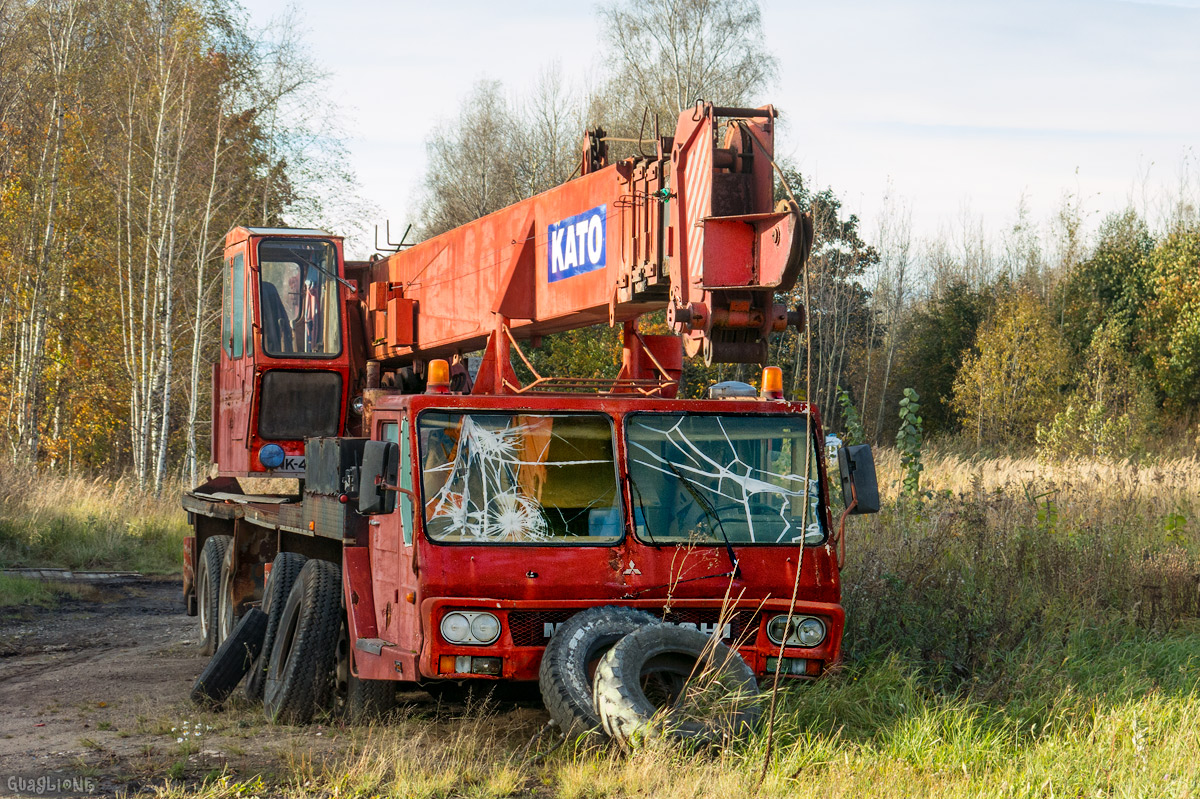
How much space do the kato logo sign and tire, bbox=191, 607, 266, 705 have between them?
309 centimetres

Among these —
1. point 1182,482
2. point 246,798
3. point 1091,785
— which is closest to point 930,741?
point 1091,785

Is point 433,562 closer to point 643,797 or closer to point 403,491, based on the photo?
point 403,491

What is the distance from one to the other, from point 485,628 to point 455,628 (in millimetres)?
146

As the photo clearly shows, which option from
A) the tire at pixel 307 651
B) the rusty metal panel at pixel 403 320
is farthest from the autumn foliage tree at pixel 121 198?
the tire at pixel 307 651

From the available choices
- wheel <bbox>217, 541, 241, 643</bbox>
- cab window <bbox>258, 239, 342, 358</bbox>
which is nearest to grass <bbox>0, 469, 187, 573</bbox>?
wheel <bbox>217, 541, 241, 643</bbox>

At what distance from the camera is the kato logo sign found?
686cm

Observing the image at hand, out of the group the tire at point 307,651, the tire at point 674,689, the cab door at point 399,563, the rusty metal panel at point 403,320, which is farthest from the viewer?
the rusty metal panel at point 403,320

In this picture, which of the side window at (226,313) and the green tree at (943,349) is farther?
the green tree at (943,349)

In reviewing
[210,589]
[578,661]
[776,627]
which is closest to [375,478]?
[578,661]

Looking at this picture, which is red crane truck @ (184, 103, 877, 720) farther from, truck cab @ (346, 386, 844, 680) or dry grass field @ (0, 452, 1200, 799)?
dry grass field @ (0, 452, 1200, 799)

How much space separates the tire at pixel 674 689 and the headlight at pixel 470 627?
627mm

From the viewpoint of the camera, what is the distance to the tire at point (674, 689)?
564 centimetres

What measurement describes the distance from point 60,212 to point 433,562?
21.1m

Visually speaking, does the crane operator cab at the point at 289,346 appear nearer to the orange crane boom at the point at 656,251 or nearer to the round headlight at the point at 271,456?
the round headlight at the point at 271,456
